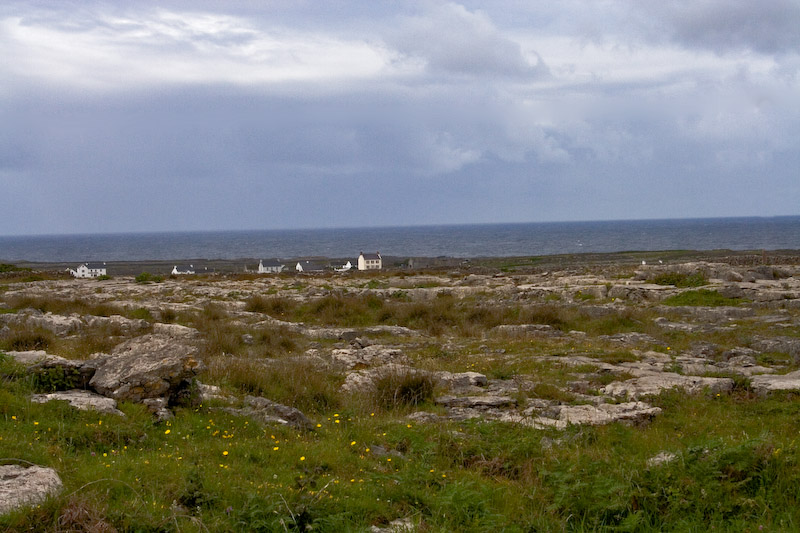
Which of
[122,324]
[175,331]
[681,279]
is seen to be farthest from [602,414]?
[681,279]

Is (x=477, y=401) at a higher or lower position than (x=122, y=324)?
lower

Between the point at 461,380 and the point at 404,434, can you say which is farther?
the point at 461,380

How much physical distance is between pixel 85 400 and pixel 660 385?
30.7 ft

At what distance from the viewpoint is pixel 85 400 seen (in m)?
7.76

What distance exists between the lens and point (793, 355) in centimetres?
1322

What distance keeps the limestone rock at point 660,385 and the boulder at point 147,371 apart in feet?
23.7

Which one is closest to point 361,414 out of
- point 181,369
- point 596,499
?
point 181,369

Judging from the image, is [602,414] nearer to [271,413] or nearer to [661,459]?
[661,459]

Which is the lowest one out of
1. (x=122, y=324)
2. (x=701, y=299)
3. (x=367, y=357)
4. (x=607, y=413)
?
(x=367, y=357)

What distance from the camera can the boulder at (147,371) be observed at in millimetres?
8234

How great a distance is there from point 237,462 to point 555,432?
4.26m

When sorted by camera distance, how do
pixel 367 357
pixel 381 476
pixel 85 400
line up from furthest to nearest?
pixel 367 357
pixel 85 400
pixel 381 476

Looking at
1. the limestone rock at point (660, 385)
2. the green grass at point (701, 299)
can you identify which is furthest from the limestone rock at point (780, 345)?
the green grass at point (701, 299)

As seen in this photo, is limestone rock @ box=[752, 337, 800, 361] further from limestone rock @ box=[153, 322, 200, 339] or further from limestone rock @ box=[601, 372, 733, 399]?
limestone rock @ box=[153, 322, 200, 339]
